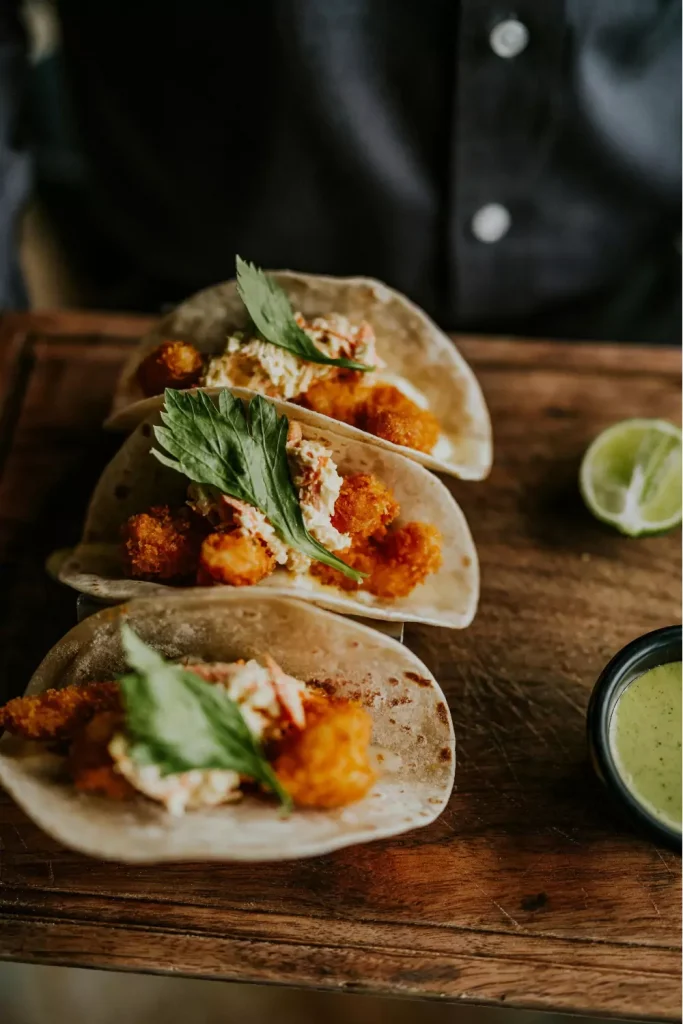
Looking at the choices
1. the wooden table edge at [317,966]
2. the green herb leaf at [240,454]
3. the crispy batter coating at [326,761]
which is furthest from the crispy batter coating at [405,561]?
the wooden table edge at [317,966]

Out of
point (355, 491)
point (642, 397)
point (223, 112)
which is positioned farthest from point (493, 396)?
point (223, 112)

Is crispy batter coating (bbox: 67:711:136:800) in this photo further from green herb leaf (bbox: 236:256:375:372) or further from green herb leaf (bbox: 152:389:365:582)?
green herb leaf (bbox: 236:256:375:372)

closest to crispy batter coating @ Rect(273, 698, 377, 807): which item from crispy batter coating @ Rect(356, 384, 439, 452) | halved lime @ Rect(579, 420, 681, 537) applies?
crispy batter coating @ Rect(356, 384, 439, 452)

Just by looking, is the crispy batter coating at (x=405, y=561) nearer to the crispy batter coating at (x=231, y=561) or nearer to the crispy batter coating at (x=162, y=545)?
the crispy batter coating at (x=231, y=561)

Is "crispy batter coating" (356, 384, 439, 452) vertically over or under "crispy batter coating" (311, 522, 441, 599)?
over

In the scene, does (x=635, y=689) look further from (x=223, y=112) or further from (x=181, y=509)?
(x=223, y=112)

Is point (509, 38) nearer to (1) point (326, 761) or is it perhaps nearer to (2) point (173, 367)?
(2) point (173, 367)
